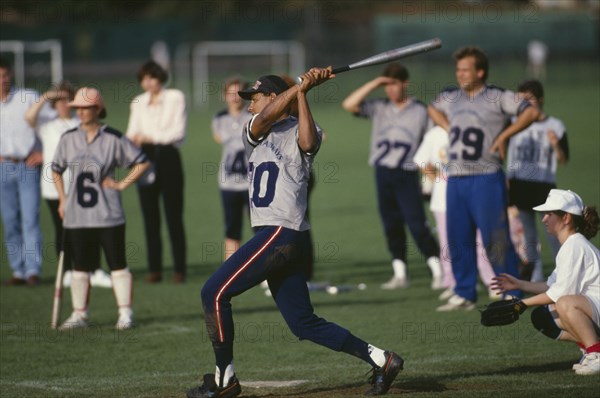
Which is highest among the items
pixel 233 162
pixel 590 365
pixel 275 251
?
pixel 233 162

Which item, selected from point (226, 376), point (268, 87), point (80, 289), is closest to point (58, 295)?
point (80, 289)

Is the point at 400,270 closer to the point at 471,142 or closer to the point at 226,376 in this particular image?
the point at 471,142

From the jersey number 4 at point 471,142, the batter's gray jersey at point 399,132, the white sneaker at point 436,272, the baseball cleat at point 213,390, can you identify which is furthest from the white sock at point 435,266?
the baseball cleat at point 213,390

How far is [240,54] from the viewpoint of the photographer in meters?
44.2

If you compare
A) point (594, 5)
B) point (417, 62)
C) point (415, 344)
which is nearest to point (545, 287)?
point (415, 344)

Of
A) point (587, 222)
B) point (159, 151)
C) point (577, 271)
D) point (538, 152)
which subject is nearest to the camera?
point (577, 271)

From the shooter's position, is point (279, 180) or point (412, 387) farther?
point (412, 387)

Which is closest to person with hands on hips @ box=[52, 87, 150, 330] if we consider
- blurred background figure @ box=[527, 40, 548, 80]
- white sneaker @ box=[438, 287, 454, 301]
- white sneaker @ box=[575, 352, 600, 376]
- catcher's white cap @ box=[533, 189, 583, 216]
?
white sneaker @ box=[438, 287, 454, 301]

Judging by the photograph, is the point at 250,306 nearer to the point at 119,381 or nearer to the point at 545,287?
the point at 119,381

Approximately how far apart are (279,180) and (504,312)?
1.91m

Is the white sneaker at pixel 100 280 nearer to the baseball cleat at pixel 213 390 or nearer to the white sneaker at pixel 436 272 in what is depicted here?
the white sneaker at pixel 436 272

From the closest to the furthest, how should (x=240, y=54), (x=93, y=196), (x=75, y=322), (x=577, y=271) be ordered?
(x=577, y=271) < (x=93, y=196) < (x=75, y=322) < (x=240, y=54)

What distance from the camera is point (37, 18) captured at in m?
53.4

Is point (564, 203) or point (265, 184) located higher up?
point (265, 184)
